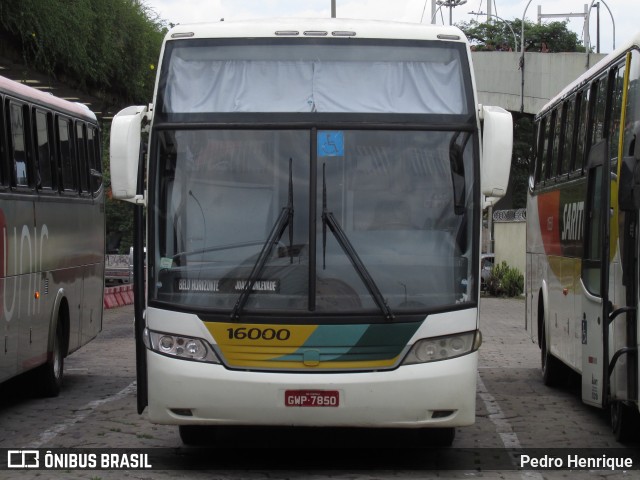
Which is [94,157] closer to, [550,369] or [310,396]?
[550,369]

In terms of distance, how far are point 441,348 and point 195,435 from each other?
7.86ft

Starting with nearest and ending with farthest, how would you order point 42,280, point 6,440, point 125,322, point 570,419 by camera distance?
point 6,440
point 570,419
point 42,280
point 125,322

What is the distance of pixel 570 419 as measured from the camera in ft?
41.2

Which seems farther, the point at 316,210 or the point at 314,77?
the point at 314,77

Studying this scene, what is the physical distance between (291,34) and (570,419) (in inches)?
201

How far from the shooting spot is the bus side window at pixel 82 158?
51.7 ft

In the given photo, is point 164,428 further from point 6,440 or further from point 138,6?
point 138,6

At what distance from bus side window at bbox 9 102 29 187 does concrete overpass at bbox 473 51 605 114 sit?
3392 centimetres

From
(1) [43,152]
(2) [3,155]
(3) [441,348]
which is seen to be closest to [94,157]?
(1) [43,152]

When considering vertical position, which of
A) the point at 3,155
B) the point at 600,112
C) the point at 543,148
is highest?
the point at 600,112

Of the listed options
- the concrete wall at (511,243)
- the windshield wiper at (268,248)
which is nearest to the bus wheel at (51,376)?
the windshield wiper at (268,248)

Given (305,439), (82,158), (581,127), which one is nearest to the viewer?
(305,439)

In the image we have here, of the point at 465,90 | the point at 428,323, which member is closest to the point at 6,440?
the point at 428,323

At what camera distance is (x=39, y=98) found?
13.8 m
